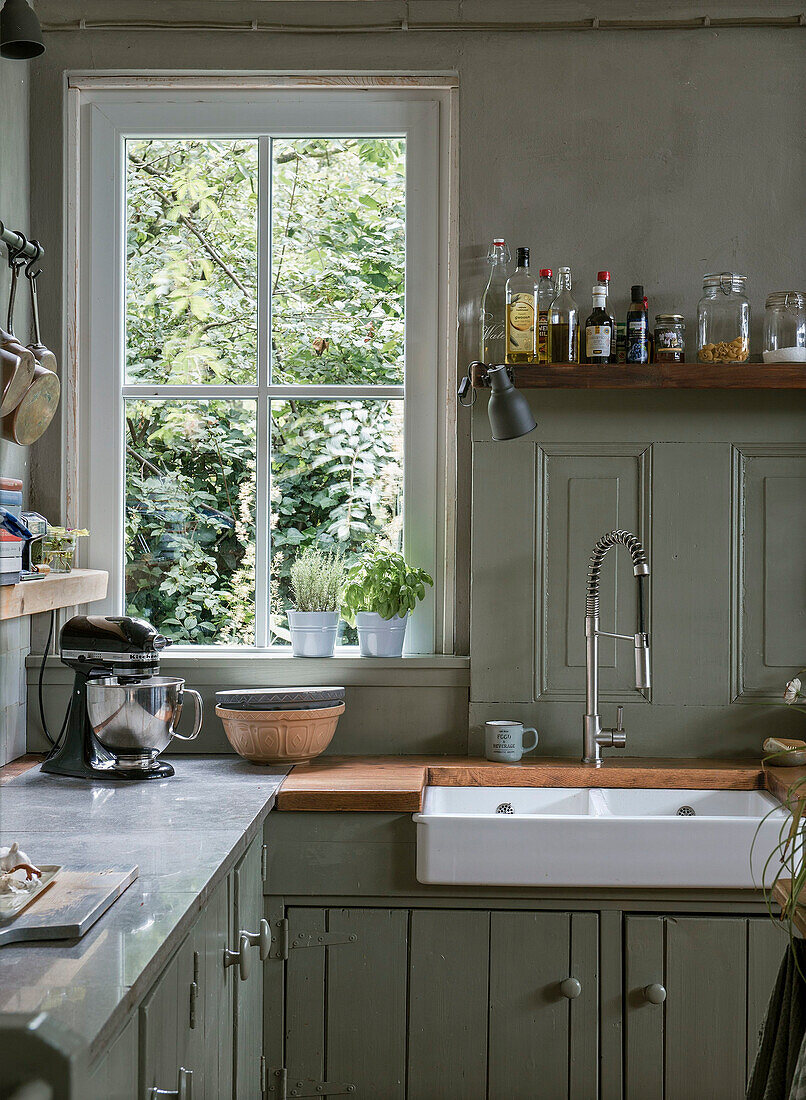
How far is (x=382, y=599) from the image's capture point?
2.65 meters

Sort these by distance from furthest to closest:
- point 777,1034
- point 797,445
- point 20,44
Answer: point 797,445
point 20,44
point 777,1034

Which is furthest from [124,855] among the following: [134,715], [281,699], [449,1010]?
[449,1010]

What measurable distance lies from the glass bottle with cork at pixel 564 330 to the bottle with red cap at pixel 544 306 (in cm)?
2

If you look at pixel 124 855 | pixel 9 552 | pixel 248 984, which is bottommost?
pixel 248 984

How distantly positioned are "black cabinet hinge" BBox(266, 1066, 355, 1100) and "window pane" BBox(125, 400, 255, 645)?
3.65ft

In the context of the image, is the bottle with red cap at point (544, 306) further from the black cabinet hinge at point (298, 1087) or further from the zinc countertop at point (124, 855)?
the black cabinet hinge at point (298, 1087)

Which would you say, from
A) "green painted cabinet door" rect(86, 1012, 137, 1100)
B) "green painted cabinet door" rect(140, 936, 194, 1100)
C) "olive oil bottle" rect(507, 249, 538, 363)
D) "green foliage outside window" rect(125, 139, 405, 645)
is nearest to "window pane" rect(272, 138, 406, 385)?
"green foliage outside window" rect(125, 139, 405, 645)

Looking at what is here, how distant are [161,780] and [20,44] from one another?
1637mm

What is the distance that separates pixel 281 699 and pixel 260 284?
1180 mm

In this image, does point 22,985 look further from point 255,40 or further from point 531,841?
point 255,40

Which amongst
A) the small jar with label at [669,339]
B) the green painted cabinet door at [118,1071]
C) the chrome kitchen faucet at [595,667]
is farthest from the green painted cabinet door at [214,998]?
the small jar with label at [669,339]

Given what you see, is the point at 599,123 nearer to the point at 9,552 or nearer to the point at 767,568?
the point at 767,568

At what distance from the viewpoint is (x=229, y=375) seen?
2.82 m

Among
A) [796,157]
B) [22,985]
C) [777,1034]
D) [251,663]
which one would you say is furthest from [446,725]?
[796,157]
